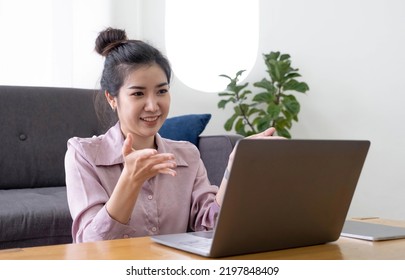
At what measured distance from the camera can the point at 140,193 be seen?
1530mm

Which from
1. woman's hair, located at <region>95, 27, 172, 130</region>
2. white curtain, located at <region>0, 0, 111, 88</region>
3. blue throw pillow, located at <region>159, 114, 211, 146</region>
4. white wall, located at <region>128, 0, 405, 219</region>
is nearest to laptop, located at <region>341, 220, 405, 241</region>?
woman's hair, located at <region>95, 27, 172, 130</region>

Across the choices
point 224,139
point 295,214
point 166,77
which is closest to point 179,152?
point 166,77

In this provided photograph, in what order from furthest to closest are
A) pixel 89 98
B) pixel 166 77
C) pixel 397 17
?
pixel 397 17
pixel 89 98
pixel 166 77

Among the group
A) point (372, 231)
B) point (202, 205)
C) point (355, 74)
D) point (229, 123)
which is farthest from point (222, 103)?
point (372, 231)

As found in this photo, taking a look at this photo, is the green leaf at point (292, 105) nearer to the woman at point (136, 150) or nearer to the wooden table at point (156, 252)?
the woman at point (136, 150)

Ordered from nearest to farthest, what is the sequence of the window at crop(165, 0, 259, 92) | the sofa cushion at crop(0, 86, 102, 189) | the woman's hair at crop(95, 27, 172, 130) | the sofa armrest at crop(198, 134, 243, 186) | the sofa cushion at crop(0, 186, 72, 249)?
the woman's hair at crop(95, 27, 172, 130), the sofa cushion at crop(0, 186, 72, 249), the sofa armrest at crop(198, 134, 243, 186), the sofa cushion at crop(0, 86, 102, 189), the window at crop(165, 0, 259, 92)

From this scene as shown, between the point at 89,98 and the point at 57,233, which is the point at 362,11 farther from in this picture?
the point at 57,233

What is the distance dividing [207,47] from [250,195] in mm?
3038

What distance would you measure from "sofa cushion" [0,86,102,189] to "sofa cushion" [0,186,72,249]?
0.40 m

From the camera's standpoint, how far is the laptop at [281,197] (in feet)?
2.96

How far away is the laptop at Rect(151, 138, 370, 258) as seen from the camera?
2.96ft

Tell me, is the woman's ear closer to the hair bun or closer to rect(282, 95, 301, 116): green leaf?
the hair bun

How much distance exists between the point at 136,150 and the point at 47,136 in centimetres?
158

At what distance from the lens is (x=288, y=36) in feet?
12.1
